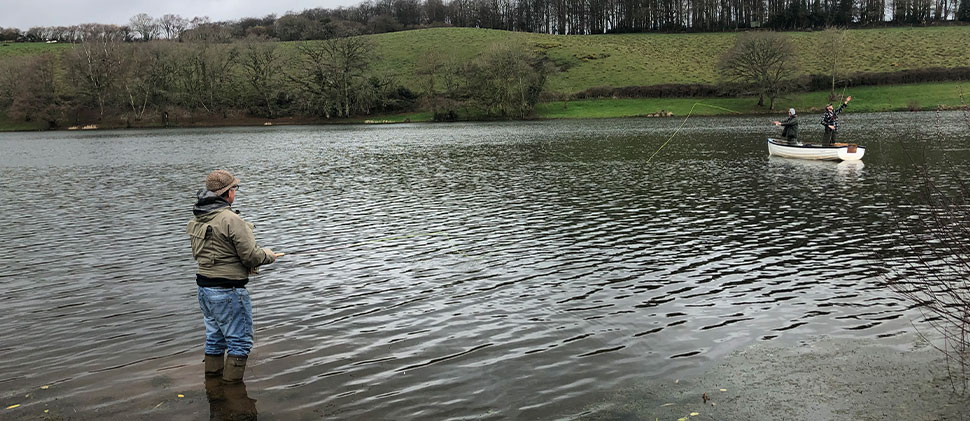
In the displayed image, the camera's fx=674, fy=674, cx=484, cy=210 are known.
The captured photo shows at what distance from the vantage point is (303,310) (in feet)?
38.0

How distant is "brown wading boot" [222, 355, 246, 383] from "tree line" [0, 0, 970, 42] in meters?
117

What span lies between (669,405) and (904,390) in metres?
2.72

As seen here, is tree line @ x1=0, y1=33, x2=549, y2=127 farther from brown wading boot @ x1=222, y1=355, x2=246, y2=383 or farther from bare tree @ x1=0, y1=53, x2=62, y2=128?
brown wading boot @ x1=222, y1=355, x2=246, y2=383

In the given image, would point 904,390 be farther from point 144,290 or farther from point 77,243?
point 77,243

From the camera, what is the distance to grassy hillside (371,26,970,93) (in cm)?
10188

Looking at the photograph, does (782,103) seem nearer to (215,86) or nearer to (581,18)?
(581,18)

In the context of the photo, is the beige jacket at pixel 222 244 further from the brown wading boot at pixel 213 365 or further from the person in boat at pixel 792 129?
the person in boat at pixel 792 129

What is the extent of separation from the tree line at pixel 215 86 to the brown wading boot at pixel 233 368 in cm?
8897

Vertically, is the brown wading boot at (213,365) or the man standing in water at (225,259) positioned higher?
the man standing in water at (225,259)

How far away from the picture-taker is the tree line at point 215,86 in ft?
325

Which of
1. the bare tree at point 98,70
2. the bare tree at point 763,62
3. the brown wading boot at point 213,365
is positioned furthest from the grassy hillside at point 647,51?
the brown wading boot at point 213,365

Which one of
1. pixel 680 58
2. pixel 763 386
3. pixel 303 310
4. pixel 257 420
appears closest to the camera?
pixel 257 420

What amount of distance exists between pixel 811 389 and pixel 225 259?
22.6ft

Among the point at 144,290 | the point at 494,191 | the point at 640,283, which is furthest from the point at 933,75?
the point at 144,290
